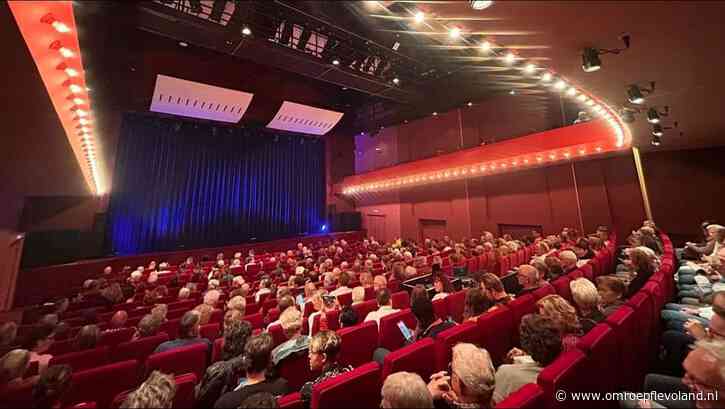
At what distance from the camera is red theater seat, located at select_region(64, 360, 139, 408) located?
6.30ft

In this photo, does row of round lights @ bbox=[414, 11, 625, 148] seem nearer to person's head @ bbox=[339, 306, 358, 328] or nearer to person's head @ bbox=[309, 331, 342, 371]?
Answer: person's head @ bbox=[309, 331, 342, 371]

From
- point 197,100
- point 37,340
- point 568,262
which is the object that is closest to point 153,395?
point 37,340

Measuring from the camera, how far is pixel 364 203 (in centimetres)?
1520

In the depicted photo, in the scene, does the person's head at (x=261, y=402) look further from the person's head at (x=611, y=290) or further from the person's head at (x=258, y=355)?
the person's head at (x=611, y=290)

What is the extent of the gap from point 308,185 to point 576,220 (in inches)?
496

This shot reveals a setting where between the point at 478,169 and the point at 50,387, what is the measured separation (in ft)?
32.9

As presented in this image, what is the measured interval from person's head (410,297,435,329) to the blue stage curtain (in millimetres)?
12296

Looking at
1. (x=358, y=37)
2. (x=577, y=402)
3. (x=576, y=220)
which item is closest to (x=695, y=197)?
(x=576, y=220)

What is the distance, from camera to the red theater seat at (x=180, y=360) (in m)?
2.20

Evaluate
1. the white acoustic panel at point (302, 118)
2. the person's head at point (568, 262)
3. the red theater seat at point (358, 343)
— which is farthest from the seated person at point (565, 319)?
the white acoustic panel at point (302, 118)

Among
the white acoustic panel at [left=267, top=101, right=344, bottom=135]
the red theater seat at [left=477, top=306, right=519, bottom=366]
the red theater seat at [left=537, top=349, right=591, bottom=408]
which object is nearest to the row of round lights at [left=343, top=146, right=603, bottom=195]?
the white acoustic panel at [left=267, top=101, right=344, bottom=135]

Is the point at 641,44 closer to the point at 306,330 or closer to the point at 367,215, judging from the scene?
the point at 306,330

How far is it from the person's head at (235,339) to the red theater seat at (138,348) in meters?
1.31

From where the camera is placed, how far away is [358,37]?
7.65 m
